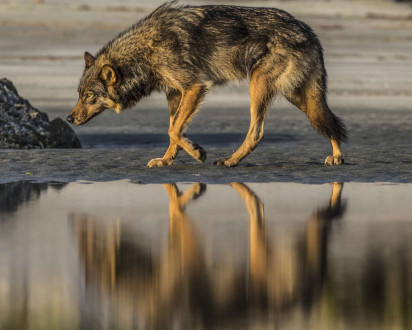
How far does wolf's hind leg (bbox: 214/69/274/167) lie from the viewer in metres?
10.5

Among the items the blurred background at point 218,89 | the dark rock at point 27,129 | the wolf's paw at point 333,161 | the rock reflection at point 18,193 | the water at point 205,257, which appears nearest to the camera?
the water at point 205,257

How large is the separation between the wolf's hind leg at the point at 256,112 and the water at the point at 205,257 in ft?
4.86

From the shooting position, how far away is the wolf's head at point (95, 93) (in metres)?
10.8

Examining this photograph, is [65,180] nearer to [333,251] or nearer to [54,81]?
[333,251]

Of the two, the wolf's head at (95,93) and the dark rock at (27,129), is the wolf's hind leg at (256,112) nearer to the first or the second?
the wolf's head at (95,93)

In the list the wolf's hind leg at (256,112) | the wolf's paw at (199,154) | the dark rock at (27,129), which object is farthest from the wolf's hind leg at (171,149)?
the dark rock at (27,129)

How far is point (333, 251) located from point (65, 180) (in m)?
3.92

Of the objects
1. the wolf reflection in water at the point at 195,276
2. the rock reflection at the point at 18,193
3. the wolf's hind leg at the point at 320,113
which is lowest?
the wolf reflection in water at the point at 195,276

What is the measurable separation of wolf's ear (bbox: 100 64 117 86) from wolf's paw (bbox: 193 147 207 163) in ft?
3.94

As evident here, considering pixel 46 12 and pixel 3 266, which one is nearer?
pixel 3 266

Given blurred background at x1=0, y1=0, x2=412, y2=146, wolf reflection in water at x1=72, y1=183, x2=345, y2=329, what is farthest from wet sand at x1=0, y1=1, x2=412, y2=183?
wolf reflection in water at x1=72, y1=183, x2=345, y2=329

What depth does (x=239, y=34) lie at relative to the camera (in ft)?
34.9

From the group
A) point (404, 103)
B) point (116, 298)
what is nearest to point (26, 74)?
point (404, 103)

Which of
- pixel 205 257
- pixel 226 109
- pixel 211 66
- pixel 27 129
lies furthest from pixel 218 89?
pixel 205 257
